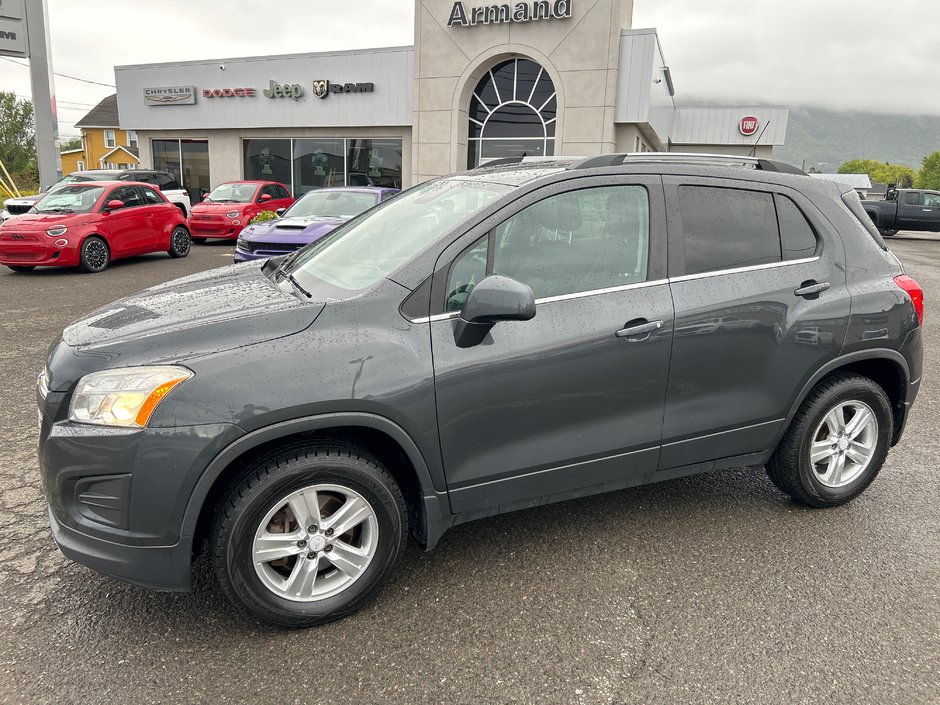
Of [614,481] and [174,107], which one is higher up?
[174,107]

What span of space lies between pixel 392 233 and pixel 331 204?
26.8 feet

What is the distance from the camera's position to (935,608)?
9.24ft

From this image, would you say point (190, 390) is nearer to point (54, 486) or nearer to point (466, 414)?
point (54, 486)

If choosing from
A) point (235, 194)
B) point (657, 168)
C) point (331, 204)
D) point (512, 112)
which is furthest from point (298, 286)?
point (512, 112)

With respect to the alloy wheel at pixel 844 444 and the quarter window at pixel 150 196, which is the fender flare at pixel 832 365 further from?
the quarter window at pixel 150 196

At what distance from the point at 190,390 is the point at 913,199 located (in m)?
29.3

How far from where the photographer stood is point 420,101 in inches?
890

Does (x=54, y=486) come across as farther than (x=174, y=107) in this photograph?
No

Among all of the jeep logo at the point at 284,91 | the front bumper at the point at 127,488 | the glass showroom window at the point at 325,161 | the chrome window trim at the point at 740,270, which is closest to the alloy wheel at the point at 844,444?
the chrome window trim at the point at 740,270

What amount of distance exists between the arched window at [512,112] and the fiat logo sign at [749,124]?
1826 centimetres

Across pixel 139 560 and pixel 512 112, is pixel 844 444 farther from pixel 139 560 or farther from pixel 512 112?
pixel 512 112

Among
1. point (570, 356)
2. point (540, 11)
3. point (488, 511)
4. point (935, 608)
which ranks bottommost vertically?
point (935, 608)

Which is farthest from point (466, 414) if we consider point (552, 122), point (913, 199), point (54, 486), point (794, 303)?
point (913, 199)

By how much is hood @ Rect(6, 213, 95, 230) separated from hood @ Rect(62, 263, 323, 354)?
9.74 m
